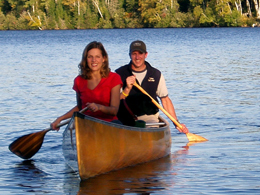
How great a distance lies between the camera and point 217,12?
7606 centimetres

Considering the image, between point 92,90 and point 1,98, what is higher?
point 92,90

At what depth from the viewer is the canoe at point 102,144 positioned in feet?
21.6

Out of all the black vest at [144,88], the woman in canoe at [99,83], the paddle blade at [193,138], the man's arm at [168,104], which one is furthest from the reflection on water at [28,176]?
the paddle blade at [193,138]

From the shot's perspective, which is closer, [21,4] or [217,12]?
[217,12]

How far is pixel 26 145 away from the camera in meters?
8.48

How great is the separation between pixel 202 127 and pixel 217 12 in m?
66.9

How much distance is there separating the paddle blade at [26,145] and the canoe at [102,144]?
1068 millimetres

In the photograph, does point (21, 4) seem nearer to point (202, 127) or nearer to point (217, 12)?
point (217, 12)

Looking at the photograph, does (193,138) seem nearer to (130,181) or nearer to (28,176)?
(130,181)

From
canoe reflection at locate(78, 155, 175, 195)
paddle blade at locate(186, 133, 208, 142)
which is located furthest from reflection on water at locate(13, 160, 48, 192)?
paddle blade at locate(186, 133, 208, 142)

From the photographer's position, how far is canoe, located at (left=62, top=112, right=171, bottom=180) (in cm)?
659

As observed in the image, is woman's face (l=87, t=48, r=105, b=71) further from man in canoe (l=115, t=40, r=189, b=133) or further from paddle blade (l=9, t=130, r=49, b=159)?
paddle blade (l=9, t=130, r=49, b=159)

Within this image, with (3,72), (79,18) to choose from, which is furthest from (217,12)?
(3,72)

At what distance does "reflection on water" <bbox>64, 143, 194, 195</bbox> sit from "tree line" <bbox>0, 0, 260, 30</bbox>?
67.4 m
